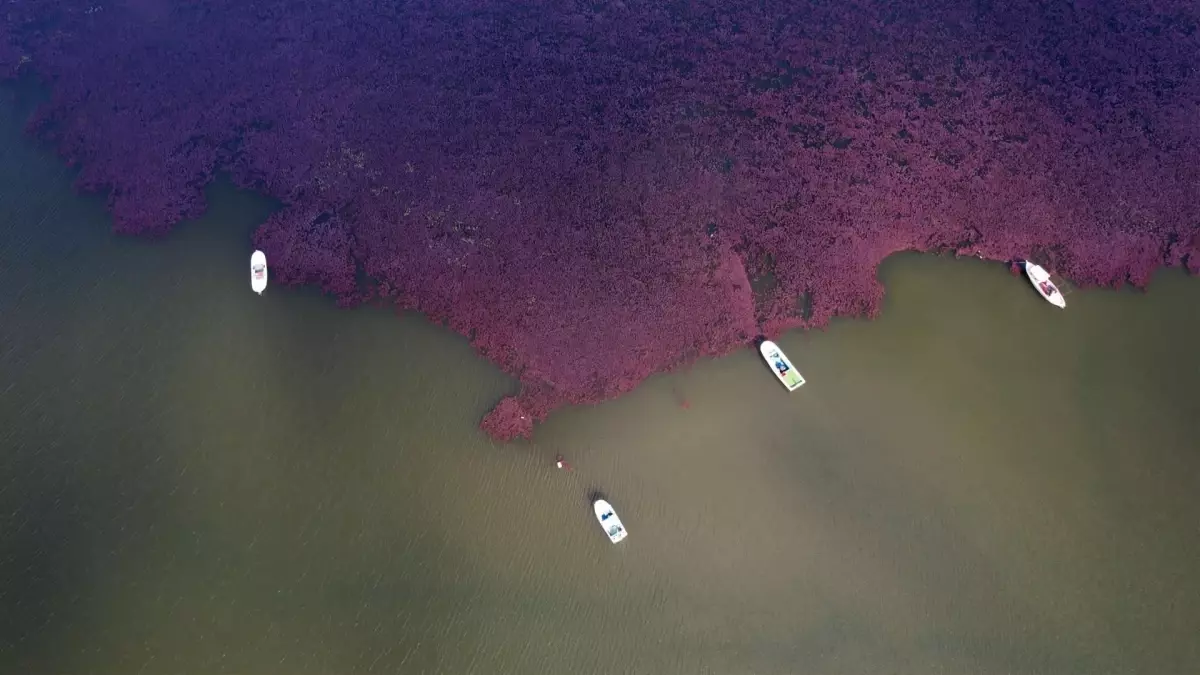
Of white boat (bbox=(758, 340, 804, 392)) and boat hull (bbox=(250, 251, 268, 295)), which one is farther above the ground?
white boat (bbox=(758, 340, 804, 392))

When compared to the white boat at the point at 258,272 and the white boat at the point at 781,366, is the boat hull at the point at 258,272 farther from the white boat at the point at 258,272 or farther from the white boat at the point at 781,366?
the white boat at the point at 781,366

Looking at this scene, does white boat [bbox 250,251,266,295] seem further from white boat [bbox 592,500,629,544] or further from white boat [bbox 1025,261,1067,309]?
white boat [bbox 1025,261,1067,309]

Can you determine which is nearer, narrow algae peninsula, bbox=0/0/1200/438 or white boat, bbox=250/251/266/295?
narrow algae peninsula, bbox=0/0/1200/438

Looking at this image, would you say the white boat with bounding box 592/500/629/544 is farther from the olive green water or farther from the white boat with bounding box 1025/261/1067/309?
the white boat with bounding box 1025/261/1067/309

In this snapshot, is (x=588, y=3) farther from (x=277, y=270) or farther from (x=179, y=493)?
(x=179, y=493)

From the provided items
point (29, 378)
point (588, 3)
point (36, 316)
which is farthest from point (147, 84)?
point (588, 3)

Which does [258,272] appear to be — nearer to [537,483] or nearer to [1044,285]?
[537,483]

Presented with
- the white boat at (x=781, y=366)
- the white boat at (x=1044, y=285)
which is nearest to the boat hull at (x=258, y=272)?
the white boat at (x=781, y=366)

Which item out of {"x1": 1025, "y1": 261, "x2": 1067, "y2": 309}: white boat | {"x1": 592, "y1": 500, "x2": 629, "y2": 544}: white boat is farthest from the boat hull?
{"x1": 1025, "y1": 261, "x2": 1067, "y2": 309}: white boat
